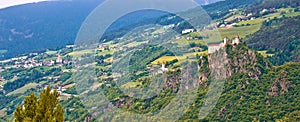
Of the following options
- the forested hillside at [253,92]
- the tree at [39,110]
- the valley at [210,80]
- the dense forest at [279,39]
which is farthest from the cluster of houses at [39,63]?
the tree at [39,110]

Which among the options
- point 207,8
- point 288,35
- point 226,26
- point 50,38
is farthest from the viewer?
point 50,38

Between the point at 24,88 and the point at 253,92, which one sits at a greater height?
the point at 253,92

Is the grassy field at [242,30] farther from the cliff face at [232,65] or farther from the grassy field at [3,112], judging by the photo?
the cliff face at [232,65]

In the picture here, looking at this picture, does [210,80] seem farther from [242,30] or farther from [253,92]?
[242,30]

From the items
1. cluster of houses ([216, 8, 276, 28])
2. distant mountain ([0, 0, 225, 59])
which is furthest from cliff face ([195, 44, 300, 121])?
distant mountain ([0, 0, 225, 59])

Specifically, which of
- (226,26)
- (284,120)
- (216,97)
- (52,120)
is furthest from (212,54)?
(226,26)

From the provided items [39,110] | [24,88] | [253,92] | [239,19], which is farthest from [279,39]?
[39,110]

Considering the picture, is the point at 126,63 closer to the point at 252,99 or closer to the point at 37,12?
the point at 252,99

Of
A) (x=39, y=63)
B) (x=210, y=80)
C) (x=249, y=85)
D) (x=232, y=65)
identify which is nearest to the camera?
(x=210, y=80)

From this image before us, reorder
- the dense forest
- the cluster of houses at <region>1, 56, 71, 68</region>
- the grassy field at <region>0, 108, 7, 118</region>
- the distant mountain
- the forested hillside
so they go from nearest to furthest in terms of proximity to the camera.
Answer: the forested hillside < the dense forest < the grassy field at <region>0, 108, 7, 118</region> < the cluster of houses at <region>1, 56, 71, 68</region> < the distant mountain

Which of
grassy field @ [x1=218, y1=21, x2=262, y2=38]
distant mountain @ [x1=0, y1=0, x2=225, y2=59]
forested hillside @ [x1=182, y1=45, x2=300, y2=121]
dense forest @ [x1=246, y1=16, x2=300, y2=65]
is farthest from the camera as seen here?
distant mountain @ [x1=0, y1=0, x2=225, y2=59]

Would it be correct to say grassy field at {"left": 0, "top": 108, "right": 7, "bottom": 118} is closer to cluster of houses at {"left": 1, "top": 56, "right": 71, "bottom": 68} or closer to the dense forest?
cluster of houses at {"left": 1, "top": 56, "right": 71, "bottom": 68}
